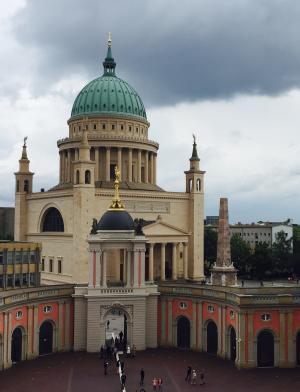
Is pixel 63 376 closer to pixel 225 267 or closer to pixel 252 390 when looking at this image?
pixel 252 390

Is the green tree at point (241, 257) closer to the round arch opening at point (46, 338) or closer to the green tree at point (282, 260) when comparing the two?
the green tree at point (282, 260)

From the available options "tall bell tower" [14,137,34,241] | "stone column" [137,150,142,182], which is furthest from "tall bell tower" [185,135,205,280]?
"tall bell tower" [14,137,34,241]

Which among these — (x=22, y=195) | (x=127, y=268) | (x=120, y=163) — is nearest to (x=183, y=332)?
(x=127, y=268)

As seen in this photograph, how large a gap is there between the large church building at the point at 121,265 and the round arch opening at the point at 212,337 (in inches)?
3.8

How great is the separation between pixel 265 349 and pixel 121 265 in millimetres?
37113

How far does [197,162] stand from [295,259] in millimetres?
42132

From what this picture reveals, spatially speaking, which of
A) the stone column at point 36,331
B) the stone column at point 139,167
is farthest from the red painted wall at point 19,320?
the stone column at point 139,167

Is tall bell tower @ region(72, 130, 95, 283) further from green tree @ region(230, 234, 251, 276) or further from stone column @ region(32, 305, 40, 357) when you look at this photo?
green tree @ region(230, 234, 251, 276)

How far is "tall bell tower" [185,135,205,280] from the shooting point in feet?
309

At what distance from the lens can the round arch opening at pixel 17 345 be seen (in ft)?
176

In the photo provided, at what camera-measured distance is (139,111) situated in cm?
10275

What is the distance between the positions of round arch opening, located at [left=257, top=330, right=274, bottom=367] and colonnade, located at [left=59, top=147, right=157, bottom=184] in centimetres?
4928

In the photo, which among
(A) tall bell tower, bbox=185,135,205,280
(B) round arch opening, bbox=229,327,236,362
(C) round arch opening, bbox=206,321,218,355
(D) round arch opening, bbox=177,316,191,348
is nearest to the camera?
(B) round arch opening, bbox=229,327,236,362

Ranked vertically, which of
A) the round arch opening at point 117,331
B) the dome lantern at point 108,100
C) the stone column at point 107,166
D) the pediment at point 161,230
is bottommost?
the round arch opening at point 117,331
